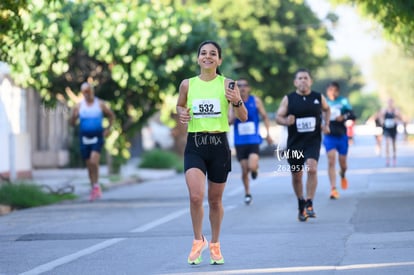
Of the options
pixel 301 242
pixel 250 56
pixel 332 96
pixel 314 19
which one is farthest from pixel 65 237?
pixel 314 19

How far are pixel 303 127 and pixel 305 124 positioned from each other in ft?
0.15

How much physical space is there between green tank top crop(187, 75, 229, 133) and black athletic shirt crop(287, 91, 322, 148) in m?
4.49

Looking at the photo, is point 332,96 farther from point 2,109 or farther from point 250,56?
point 250,56

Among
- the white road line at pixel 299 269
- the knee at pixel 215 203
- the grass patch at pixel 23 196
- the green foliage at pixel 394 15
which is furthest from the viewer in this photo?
the grass patch at pixel 23 196

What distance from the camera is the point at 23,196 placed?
18156 mm

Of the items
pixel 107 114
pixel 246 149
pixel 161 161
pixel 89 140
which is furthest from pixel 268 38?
pixel 246 149

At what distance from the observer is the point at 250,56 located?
45.4 meters

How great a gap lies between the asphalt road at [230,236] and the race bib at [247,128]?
43.9 inches

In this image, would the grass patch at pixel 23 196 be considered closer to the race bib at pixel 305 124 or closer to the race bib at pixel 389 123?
the race bib at pixel 305 124

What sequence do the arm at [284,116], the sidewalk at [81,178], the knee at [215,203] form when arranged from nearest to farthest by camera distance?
the knee at [215,203] < the arm at [284,116] < the sidewalk at [81,178]

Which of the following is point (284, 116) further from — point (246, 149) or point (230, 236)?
point (246, 149)

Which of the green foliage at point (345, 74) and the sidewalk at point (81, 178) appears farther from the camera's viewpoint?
the green foliage at point (345, 74)

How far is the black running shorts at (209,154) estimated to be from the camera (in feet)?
31.7

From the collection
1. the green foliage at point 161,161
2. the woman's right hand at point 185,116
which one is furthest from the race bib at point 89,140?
the green foliage at point 161,161
